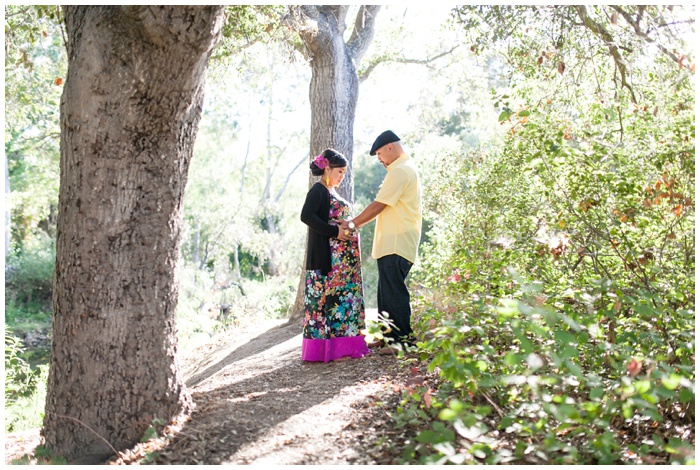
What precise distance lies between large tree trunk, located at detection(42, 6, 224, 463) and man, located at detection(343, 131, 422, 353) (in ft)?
6.19

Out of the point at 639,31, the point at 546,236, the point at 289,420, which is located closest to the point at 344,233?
the point at 546,236

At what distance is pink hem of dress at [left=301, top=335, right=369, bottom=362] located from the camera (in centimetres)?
543

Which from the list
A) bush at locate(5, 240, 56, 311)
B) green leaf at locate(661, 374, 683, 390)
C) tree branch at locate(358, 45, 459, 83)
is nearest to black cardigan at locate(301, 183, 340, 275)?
green leaf at locate(661, 374, 683, 390)

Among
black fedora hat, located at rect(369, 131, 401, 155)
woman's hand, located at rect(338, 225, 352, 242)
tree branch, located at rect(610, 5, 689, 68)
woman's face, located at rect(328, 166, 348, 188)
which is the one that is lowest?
woman's hand, located at rect(338, 225, 352, 242)

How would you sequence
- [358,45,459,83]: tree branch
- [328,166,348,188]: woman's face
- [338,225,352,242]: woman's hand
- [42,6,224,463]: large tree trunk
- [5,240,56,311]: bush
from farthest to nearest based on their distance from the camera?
1. [5,240,56,311]: bush
2. [358,45,459,83]: tree branch
3. [328,166,348,188]: woman's face
4. [338,225,352,242]: woman's hand
5. [42,6,224,463]: large tree trunk

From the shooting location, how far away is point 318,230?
5.24 meters

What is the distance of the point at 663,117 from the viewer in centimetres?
481

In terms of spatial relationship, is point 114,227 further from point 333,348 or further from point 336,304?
point 333,348

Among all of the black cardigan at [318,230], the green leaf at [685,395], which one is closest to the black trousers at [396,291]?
the black cardigan at [318,230]

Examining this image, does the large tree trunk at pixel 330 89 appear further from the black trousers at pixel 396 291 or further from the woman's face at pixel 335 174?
the black trousers at pixel 396 291

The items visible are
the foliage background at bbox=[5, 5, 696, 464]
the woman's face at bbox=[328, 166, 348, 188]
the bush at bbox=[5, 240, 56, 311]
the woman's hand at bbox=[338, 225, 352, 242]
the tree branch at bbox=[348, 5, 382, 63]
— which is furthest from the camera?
the bush at bbox=[5, 240, 56, 311]

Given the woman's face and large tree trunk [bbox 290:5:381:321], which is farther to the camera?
large tree trunk [bbox 290:5:381:321]

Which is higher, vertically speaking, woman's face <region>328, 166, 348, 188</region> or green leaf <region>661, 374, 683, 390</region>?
woman's face <region>328, 166, 348, 188</region>

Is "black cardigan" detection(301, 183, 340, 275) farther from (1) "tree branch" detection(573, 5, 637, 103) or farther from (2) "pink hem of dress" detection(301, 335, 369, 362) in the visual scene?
(1) "tree branch" detection(573, 5, 637, 103)
